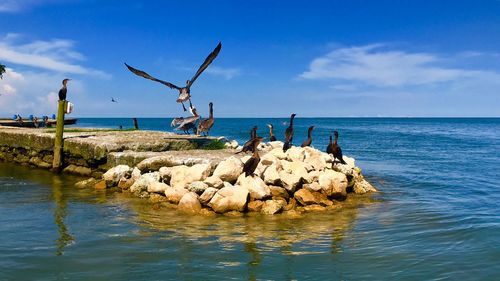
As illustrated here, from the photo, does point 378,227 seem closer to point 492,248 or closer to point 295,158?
point 492,248

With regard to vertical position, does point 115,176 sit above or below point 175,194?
above

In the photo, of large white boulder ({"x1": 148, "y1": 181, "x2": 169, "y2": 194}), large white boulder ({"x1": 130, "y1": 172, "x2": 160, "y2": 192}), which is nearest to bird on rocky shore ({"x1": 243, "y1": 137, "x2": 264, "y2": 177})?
large white boulder ({"x1": 148, "y1": 181, "x2": 169, "y2": 194})

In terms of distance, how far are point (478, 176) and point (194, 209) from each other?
14.6m

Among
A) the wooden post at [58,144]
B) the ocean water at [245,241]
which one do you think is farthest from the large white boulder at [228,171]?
the wooden post at [58,144]

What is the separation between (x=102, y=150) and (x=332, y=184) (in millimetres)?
8876

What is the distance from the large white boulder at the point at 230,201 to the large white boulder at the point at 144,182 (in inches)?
107

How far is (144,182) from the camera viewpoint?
12.9 metres

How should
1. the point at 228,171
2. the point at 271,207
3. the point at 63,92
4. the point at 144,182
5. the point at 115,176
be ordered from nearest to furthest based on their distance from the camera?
the point at 271,207, the point at 228,171, the point at 144,182, the point at 115,176, the point at 63,92

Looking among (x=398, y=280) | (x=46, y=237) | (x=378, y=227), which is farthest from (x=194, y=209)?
(x=398, y=280)

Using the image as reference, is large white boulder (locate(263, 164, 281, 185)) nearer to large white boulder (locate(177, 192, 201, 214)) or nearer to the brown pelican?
large white boulder (locate(177, 192, 201, 214))

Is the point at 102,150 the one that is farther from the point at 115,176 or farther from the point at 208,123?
the point at 208,123

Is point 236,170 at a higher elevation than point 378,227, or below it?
higher

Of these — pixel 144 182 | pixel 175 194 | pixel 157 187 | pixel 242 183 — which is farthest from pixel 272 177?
pixel 144 182

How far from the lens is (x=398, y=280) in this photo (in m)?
6.60
